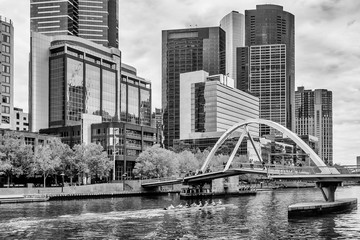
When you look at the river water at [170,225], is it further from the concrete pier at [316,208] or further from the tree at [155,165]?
the tree at [155,165]

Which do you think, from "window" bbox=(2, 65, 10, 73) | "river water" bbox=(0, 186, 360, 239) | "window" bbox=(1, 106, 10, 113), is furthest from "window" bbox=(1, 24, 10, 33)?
"river water" bbox=(0, 186, 360, 239)

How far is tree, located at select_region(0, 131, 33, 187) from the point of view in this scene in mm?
121938

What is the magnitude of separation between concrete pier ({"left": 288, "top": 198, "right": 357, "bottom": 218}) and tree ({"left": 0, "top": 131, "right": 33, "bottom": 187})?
66717mm

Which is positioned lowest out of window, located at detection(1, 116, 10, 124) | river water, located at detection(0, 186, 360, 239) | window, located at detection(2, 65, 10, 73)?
river water, located at detection(0, 186, 360, 239)

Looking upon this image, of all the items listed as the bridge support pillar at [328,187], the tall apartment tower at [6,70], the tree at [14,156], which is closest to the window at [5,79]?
the tall apartment tower at [6,70]

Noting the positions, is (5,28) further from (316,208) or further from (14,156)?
(316,208)

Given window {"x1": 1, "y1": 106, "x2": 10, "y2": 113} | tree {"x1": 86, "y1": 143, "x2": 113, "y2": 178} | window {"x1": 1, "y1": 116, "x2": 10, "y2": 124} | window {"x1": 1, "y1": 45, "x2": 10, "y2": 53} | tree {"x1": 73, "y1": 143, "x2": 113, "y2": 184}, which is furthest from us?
window {"x1": 1, "y1": 45, "x2": 10, "y2": 53}

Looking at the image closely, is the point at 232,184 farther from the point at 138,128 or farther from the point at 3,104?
the point at 3,104

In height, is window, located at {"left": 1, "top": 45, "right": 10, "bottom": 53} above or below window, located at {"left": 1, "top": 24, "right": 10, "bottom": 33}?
below

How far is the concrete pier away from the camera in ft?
282

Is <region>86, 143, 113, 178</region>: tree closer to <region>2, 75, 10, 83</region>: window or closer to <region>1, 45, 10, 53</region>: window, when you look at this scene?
<region>2, 75, 10, 83</region>: window

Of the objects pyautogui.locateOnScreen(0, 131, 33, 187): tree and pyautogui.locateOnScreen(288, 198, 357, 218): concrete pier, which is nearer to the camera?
pyautogui.locateOnScreen(288, 198, 357, 218): concrete pier

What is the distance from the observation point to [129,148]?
179m

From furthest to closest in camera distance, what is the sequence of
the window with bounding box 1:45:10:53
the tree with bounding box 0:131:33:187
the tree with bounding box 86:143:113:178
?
the window with bounding box 1:45:10:53
the tree with bounding box 86:143:113:178
the tree with bounding box 0:131:33:187
